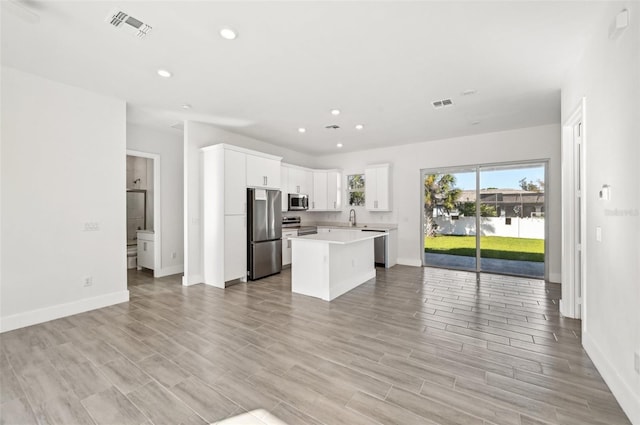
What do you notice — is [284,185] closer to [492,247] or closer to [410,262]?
[410,262]

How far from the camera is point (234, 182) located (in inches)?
197

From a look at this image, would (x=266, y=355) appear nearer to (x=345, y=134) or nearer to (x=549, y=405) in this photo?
(x=549, y=405)

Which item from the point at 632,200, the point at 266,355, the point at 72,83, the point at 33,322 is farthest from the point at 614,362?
the point at 72,83

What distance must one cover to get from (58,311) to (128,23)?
3432mm

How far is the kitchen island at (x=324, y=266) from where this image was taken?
13.5ft

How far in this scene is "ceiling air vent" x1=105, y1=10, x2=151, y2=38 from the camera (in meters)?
2.23

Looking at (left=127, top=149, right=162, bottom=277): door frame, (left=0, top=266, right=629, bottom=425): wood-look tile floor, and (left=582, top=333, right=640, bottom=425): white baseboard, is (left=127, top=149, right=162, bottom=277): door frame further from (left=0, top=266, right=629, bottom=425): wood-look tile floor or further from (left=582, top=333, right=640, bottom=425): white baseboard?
(left=582, top=333, right=640, bottom=425): white baseboard

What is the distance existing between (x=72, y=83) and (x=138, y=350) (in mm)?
3338

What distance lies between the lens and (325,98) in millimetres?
3926

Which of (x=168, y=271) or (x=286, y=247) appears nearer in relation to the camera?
(x=168, y=271)

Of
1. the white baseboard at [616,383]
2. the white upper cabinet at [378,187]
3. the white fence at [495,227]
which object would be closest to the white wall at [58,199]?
the white upper cabinet at [378,187]

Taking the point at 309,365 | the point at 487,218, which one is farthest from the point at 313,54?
the point at 487,218

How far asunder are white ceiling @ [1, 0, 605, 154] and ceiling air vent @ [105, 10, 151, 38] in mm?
76

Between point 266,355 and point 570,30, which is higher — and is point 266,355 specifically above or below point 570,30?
below
